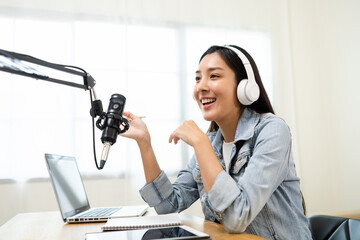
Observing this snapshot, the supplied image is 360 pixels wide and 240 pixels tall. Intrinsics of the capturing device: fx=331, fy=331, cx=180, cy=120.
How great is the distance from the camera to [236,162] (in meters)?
1.17

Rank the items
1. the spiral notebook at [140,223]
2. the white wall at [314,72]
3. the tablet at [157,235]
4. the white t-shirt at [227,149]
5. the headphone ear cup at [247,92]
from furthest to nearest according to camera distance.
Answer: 1. the white wall at [314,72]
2. the white t-shirt at [227,149]
3. the headphone ear cup at [247,92]
4. the spiral notebook at [140,223]
5. the tablet at [157,235]

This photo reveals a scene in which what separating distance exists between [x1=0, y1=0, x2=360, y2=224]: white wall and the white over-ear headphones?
2.12 m

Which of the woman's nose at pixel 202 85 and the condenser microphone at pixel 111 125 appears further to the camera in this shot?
the woman's nose at pixel 202 85

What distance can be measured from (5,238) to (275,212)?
0.82 m

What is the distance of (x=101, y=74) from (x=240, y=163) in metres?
2.15

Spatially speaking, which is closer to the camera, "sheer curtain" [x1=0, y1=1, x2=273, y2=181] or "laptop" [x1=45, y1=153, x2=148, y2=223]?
"laptop" [x1=45, y1=153, x2=148, y2=223]

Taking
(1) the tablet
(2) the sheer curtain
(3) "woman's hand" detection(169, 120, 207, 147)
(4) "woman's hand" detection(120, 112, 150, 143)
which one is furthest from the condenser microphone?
(2) the sheer curtain

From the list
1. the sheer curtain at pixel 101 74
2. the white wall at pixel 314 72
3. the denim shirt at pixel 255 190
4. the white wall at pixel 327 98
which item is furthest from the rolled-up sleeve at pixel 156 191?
the white wall at pixel 327 98

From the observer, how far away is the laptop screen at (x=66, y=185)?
48.6 inches

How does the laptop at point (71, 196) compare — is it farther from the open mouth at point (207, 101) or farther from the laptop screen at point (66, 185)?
the open mouth at point (207, 101)

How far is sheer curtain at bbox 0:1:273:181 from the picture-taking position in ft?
9.08

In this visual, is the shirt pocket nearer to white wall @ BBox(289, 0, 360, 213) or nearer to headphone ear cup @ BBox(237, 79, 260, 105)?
headphone ear cup @ BBox(237, 79, 260, 105)

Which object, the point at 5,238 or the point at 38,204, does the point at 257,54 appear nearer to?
the point at 38,204

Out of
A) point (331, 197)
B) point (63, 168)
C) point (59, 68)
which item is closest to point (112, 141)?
point (59, 68)
